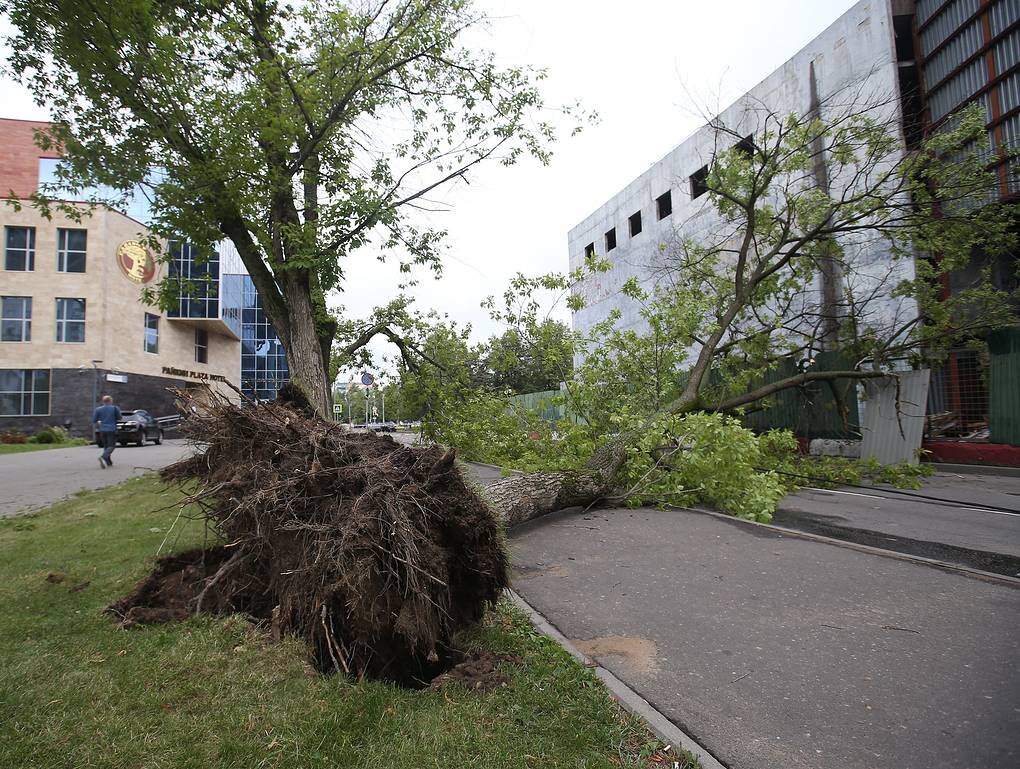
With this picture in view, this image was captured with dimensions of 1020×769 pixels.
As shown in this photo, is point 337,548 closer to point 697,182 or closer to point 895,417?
point 895,417

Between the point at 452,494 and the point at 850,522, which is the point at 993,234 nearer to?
the point at 850,522

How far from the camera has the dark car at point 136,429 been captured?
22.5 meters

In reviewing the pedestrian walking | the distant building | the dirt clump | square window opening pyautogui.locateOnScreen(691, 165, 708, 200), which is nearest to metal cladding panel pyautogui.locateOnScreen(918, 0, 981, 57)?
the distant building

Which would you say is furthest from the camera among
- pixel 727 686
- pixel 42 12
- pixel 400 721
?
pixel 42 12

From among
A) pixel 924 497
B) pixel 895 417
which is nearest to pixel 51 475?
pixel 924 497

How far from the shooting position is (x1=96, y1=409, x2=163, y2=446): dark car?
22.5 metres

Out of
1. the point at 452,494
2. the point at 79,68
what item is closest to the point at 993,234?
the point at 452,494

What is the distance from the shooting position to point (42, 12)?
7.00 metres

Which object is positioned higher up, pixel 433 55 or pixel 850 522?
pixel 433 55

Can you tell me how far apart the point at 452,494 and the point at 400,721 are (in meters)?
1.34

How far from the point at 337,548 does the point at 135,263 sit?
36756 millimetres

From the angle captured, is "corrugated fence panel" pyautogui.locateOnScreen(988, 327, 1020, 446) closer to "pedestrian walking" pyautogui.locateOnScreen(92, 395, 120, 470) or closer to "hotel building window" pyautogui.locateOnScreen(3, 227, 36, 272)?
"pedestrian walking" pyautogui.locateOnScreen(92, 395, 120, 470)

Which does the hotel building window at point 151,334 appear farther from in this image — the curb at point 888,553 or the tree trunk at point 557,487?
the curb at point 888,553

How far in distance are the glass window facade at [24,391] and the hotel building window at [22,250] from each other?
5628 mm
